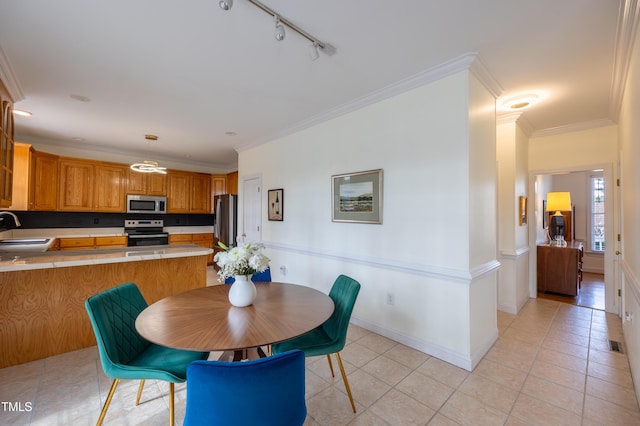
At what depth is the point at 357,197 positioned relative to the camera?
124 inches

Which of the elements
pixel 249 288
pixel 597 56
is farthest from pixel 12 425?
pixel 597 56

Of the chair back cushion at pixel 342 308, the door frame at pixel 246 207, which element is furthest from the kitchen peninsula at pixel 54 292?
the door frame at pixel 246 207

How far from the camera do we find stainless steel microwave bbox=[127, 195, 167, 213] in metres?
5.43

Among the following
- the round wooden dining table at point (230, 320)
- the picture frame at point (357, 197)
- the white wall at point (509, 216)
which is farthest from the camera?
the white wall at point (509, 216)

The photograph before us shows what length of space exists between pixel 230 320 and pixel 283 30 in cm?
185

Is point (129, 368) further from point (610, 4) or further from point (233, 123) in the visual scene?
point (610, 4)

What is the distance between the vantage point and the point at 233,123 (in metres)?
3.89

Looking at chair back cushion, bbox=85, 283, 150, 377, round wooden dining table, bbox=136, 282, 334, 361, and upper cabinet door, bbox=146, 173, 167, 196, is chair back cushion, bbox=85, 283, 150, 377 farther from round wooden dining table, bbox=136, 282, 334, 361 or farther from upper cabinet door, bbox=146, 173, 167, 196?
upper cabinet door, bbox=146, 173, 167, 196

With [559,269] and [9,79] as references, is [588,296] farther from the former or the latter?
[9,79]

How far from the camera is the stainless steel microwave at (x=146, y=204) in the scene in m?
5.43

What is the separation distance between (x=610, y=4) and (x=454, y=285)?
2145mm

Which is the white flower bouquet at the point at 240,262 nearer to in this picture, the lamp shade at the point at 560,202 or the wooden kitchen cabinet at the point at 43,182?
the wooden kitchen cabinet at the point at 43,182

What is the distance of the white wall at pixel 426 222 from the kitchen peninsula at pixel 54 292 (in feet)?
6.73

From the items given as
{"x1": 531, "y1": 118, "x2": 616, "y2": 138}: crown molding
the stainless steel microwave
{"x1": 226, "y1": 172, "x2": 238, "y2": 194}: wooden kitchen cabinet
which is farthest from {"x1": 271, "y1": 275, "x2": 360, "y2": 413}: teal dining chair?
the stainless steel microwave
